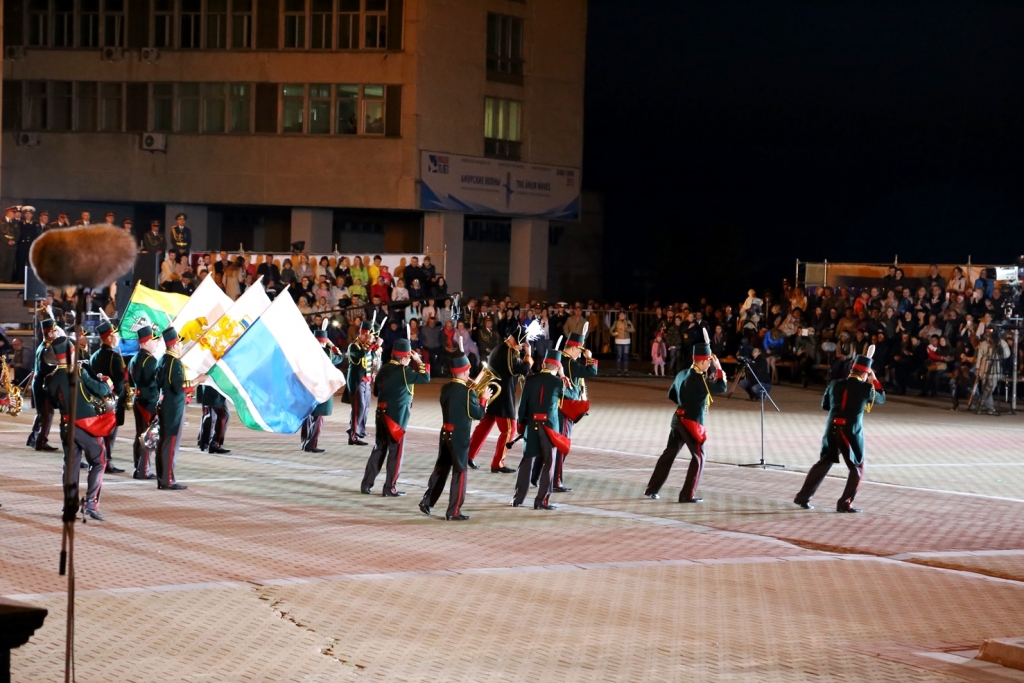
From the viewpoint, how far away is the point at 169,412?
15.6 metres

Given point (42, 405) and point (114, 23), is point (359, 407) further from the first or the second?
point (114, 23)

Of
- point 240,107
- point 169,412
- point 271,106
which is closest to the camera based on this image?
point 169,412

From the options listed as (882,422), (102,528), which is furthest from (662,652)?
(882,422)

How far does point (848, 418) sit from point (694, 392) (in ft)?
5.73

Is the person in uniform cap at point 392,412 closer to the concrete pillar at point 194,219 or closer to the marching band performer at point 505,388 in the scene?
the marching band performer at point 505,388

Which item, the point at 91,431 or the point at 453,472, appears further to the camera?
the point at 453,472

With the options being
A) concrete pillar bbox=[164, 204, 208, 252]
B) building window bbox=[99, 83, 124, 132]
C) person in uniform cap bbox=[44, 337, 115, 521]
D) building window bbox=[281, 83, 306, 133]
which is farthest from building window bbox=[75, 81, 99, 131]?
person in uniform cap bbox=[44, 337, 115, 521]

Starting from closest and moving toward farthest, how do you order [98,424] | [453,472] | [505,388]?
1. [98,424]
2. [453,472]
3. [505,388]

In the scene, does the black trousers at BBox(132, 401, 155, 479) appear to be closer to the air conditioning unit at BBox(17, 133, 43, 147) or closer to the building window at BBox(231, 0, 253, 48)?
the building window at BBox(231, 0, 253, 48)

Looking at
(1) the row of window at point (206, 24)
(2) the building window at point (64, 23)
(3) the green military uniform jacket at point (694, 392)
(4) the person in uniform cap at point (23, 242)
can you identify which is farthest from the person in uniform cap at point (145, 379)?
(2) the building window at point (64, 23)

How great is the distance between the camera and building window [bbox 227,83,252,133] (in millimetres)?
45062

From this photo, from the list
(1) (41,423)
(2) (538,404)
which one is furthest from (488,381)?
→ (1) (41,423)

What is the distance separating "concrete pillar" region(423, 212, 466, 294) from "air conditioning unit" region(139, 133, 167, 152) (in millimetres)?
8923

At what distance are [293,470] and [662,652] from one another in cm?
964
